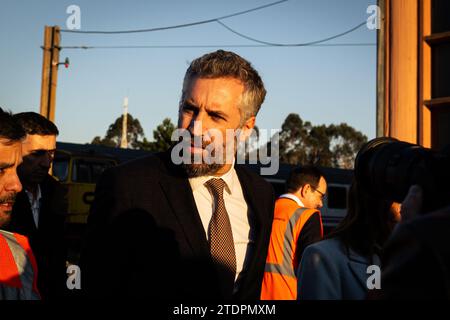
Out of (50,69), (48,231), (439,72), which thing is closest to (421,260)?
(439,72)

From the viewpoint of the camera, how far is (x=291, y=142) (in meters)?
66.7

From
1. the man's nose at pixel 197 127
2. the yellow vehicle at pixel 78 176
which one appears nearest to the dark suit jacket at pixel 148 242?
the man's nose at pixel 197 127

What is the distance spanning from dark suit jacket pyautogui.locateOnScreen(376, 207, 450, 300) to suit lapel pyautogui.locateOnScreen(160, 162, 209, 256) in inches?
51.8

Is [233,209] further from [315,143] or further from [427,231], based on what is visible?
[315,143]

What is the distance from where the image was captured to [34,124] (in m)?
4.14

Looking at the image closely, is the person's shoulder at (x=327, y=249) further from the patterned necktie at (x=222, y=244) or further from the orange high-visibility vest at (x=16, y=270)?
the orange high-visibility vest at (x=16, y=270)

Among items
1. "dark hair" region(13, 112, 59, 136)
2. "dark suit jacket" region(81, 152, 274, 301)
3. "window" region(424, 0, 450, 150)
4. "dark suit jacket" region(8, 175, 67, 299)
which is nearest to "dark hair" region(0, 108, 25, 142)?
"dark suit jacket" region(81, 152, 274, 301)

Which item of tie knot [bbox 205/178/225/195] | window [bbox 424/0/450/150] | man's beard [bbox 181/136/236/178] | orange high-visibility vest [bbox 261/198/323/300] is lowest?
orange high-visibility vest [bbox 261/198/323/300]

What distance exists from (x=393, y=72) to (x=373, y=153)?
8.42ft

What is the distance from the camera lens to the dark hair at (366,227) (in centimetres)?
232

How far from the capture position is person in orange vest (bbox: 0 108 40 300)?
1.83 m

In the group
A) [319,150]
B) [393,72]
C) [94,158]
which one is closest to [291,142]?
[319,150]

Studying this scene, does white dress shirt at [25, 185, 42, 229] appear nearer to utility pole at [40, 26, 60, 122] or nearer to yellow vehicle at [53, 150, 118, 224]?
utility pole at [40, 26, 60, 122]

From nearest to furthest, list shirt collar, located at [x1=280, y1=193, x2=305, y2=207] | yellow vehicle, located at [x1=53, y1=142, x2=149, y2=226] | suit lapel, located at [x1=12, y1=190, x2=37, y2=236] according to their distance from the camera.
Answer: suit lapel, located at [x1=12, y1=190, x2=37, y2=236] < shirt collar, located at [x1=280, y1=193, x2=305, y2=207] < yellow vehicle, located at [x1=53, y1=142, x2=149, y2=226]
